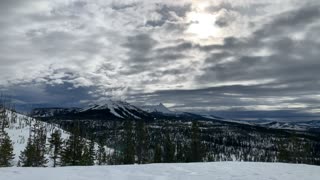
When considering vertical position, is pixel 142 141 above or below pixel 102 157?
above

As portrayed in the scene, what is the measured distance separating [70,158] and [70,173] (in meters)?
65.7

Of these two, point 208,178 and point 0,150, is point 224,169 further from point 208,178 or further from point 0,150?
point 0,150

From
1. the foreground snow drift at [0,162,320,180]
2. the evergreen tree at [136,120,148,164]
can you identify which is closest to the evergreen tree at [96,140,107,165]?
the evergreen tree at [136,120,148,164]

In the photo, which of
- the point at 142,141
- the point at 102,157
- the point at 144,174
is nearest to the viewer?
the point at 144,174

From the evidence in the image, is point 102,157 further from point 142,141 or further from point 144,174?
point 144,174

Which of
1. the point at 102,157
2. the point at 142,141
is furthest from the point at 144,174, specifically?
the point at 102,157

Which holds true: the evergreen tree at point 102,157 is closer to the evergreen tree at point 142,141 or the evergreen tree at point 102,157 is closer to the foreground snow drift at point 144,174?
the evergreen tree at point 142,141

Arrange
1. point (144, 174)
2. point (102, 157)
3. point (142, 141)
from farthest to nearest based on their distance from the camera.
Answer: point (102, 157) → point (142, 141) → point (144, 174)

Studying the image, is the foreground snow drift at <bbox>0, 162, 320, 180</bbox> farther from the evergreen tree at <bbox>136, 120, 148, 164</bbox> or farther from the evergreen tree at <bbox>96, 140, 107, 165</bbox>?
the evergreen tree at <bbox>96, 140, 107, 165</bbox>

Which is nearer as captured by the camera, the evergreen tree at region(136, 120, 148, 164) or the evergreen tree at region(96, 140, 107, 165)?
the evergreen tree at region(136, 120, 148, 164)

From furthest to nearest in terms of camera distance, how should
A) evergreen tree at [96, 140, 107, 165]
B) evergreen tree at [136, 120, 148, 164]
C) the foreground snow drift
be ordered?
1. evergreen tree at [96, 140, 107, 165]
2. evergreen tree at [136, 120, 148, 164]
3. the foreground snow drift

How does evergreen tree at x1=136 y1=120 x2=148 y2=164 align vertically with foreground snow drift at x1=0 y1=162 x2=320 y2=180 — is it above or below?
below

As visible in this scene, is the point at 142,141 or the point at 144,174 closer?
the point at 144,174

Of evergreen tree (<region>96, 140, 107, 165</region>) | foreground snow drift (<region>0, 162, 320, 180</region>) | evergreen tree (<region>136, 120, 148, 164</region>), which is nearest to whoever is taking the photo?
foreground snow drift (<region>0, 162, 320, 180</region>)
